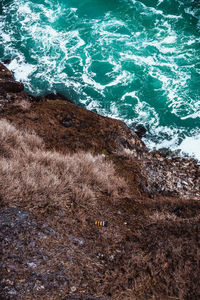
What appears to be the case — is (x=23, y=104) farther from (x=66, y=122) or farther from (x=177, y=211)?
(x=177, y=211)

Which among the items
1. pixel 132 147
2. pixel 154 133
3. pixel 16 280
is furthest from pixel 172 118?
pixel 16 280

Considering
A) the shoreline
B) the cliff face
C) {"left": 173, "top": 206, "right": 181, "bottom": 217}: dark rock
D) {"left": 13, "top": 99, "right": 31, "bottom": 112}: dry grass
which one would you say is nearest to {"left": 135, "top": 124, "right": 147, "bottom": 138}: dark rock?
the shoreline

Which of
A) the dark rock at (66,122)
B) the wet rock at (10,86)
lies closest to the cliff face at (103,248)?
the dark rock at (66,122)

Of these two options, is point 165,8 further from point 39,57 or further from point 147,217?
point 147,217

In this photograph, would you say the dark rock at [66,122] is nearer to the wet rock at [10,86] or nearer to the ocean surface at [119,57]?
the wet rock at [10,86]

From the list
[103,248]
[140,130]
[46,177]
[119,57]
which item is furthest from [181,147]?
[103,248]
